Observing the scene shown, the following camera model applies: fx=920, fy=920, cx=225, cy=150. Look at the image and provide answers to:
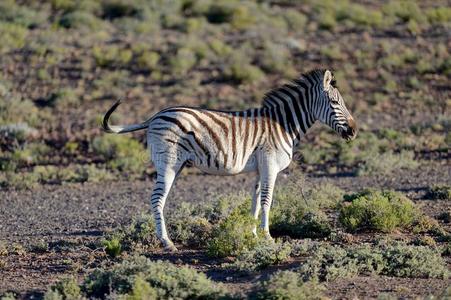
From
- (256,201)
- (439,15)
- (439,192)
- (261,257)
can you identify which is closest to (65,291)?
(261,257)

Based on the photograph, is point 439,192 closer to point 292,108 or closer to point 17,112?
point 292,108

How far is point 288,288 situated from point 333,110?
4.17 metres

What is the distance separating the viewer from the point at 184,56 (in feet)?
104

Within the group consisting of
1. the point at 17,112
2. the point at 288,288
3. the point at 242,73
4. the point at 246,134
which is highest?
the point at 242,73

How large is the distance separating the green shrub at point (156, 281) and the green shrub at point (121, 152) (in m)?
10.8

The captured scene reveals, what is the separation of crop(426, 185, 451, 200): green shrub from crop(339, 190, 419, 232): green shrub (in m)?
2.67

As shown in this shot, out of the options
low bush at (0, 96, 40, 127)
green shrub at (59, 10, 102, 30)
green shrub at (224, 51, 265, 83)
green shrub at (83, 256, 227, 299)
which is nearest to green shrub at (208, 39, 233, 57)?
green shrub at (224, 51, 265, 83)

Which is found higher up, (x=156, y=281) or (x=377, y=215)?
(x=377, y=215)

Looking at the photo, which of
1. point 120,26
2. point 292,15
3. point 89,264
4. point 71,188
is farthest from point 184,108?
point 292,15

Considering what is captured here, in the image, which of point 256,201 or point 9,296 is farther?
point 256,201

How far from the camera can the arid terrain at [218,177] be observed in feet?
36.9

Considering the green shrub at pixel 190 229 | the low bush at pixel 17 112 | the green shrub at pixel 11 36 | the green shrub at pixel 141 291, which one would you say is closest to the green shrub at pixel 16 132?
the low bush at pixel 17 112

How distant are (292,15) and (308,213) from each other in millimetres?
25683

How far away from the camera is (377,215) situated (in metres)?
13.7
